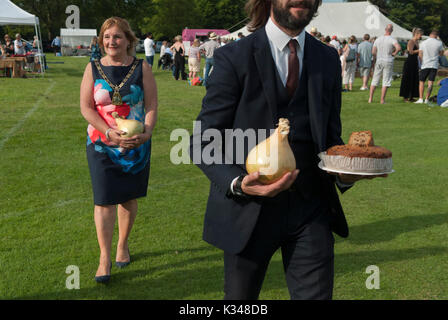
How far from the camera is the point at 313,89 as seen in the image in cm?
239

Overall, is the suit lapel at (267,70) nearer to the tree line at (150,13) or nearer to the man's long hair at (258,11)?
the man's long hair at (258,11)

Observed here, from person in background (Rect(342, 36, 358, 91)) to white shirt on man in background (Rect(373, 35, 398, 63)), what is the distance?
3685 millimetres

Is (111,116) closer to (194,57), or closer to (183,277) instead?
(183,277)

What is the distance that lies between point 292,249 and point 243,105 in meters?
0.82

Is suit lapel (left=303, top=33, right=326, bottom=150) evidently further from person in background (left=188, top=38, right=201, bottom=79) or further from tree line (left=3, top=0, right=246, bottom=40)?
tree line (left=3, top=0, right=246, bottom=40)

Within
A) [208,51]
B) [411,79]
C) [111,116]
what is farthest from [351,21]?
[111,116]

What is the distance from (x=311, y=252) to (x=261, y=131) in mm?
701

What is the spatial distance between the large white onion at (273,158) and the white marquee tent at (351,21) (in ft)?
102

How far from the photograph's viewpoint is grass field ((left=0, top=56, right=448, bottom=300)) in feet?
14.4

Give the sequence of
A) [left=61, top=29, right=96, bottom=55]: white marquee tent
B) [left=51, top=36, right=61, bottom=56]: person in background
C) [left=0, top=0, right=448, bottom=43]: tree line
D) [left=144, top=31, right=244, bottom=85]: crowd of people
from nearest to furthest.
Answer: [left=144, top=31, right=244, bottom=85]: crowd of people, [left=51, top=36, right=61, bottom=56]: person in background, [left=61, top=29, right=96, bottom=55]: white marquee tent, [left=0, top=0, right=448, bottom=43]: tree line

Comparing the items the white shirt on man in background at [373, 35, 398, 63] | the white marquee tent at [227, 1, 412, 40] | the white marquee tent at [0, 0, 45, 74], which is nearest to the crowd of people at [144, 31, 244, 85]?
the white marquee tent at [0, 0, 45, 74]

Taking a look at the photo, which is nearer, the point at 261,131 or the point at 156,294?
the point at 261,131
